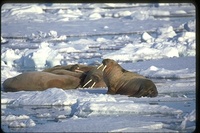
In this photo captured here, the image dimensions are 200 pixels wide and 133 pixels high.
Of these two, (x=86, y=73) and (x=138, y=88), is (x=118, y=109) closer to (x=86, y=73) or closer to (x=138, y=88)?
(x=138, y=88)

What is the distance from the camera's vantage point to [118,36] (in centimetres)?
1553

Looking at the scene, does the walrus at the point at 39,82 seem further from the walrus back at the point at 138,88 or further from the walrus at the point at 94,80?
the walrus back at the point at 138,88

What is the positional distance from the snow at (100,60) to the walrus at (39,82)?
24cm

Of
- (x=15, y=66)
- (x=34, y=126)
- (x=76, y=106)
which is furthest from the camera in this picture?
(x=15, y=66)

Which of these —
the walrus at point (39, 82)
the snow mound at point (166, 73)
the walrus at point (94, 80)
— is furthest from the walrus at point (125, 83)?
the snow mound at point (166, 73)

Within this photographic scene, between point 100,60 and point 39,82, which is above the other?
point 39,82

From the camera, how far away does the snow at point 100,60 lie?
21.4ft

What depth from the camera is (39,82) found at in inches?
352

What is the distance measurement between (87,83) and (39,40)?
6364 mm

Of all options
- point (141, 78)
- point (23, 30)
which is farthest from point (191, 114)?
point (23, 30)

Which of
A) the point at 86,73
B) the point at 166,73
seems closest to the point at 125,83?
the point at 86,73

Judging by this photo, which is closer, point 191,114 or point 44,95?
point 191,114

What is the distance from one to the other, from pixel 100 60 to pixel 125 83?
3870mm

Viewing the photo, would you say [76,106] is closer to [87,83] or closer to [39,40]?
[87,83]
